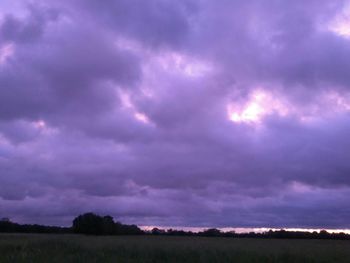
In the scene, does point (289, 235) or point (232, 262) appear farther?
point (289, 235)

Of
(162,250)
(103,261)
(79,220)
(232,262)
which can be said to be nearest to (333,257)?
(232,262)

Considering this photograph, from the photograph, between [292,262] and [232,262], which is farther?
[292,262]

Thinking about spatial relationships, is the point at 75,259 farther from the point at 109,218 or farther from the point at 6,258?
the point at 109,218

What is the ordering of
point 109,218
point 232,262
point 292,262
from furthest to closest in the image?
point 109,218 < point 292,262 < point 232,262

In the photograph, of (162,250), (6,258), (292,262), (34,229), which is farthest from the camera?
(34,229)

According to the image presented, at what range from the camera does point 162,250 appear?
36781 millimetres

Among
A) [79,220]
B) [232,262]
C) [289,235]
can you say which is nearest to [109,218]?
[79,220]

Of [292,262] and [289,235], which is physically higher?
[289,235]

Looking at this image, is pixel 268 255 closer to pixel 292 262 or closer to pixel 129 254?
pixel 292 262

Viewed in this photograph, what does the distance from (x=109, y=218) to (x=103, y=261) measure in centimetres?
8634

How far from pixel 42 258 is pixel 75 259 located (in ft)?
5.86

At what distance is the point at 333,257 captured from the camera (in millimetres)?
34312

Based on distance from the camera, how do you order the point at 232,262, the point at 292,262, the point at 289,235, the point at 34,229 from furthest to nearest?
1. the point at 34,229
2. the point at 289,235
3. the point at 292,262
4. the point at 232,262

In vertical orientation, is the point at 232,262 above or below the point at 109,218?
below
